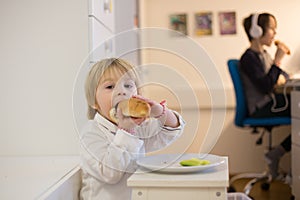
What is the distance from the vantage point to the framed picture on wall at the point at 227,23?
10.7 feet

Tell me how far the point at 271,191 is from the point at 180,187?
74.2 inches

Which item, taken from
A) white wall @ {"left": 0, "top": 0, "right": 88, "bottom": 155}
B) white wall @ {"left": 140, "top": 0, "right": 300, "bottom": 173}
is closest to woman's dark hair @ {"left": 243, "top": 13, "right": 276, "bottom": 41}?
white wall @ {"left": 140, "top": 0, "right": 300, "bottom": 173}

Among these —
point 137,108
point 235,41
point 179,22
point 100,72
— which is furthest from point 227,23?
point 137,108

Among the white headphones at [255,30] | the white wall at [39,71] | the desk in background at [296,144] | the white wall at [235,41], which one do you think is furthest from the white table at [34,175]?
the white wall at [235,41]

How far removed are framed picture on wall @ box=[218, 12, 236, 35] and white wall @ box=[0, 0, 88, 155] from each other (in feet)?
6.30

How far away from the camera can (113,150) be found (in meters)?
1.08

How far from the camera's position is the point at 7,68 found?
61.1 inches

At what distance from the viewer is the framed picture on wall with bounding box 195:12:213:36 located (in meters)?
3.29

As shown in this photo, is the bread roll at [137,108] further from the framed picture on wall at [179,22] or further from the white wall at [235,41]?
the framed picture on wall at [179,22]

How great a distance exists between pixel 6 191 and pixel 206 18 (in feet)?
8.33

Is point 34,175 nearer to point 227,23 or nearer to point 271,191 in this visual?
point 271,191

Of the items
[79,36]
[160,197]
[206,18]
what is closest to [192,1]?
[206,18]

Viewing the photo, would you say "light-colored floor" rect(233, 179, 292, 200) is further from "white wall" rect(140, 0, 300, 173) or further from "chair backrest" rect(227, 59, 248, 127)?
"chair backrest" rect(227, 59, 248, 127)

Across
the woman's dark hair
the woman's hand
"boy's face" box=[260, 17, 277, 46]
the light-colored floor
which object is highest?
the woman's dark hair
